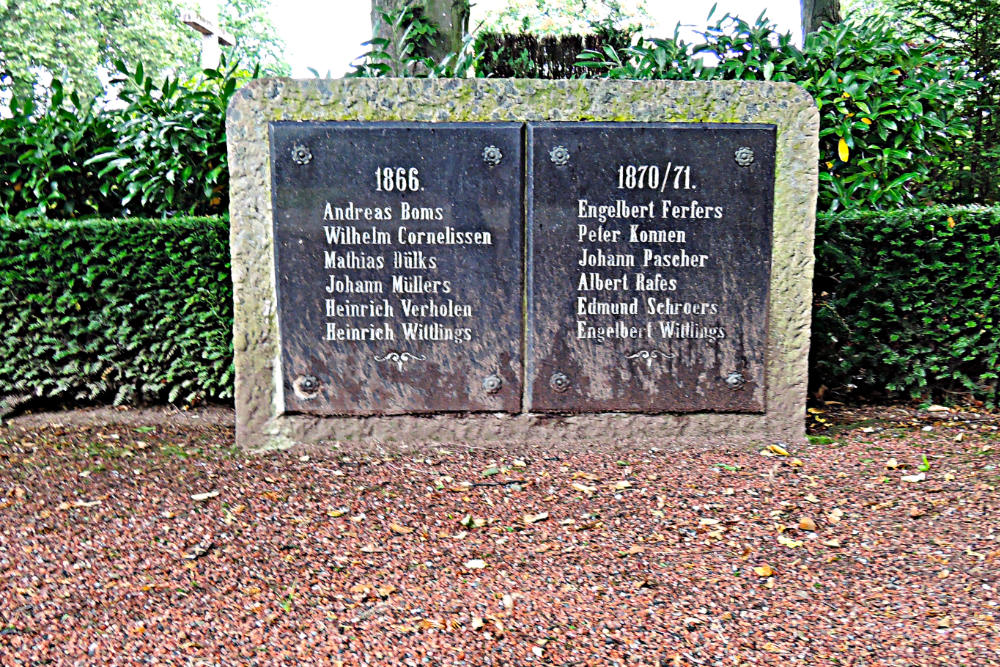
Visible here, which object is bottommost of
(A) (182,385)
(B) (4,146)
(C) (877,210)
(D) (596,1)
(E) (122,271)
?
(A) (182,385)

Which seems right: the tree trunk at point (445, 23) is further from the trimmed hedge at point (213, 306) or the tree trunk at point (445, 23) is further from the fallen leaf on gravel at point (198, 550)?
the fallen leaf on gravel at point (198, 550)

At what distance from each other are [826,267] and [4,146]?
4915 mm

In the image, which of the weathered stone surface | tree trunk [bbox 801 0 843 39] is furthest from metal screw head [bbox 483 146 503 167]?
tree trunk [bbox 801 0 843 39]

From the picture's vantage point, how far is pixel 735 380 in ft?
12.6

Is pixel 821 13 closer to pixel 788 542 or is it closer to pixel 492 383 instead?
pixel 492 383

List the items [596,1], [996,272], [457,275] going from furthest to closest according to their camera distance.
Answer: [596,1]
[996,272]
[457,275]

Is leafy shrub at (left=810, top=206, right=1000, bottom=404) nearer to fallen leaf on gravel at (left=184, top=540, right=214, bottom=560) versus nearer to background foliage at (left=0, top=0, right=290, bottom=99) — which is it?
fallen leaf on gravel at (left=184, top=540, right=214, bottom=560)

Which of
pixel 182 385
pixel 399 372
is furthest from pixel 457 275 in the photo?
pixel 182 385

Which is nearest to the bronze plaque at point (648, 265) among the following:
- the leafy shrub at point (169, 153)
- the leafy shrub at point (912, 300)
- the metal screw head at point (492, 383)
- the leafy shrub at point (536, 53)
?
the metal screw head at point (492, 383)

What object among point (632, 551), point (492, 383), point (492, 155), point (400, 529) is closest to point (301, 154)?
point (492, 155)

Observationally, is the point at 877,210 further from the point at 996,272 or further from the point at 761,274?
the point at 761,274

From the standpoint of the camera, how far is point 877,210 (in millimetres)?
4641

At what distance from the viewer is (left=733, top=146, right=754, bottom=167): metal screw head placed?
3738mm

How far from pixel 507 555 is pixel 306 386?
4.88 ft
